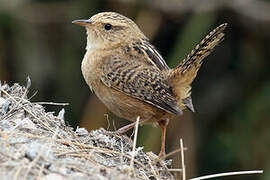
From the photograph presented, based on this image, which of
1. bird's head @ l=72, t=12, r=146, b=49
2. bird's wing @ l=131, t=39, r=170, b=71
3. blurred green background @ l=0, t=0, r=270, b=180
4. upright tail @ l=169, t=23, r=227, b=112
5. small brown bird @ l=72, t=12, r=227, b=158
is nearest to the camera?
upright tail @ l=169, t=23, r=227, b=112

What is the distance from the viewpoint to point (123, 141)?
431cm

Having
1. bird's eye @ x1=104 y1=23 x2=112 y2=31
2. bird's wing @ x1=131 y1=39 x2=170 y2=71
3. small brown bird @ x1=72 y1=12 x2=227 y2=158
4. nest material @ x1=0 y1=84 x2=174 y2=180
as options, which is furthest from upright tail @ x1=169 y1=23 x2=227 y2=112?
bird's eye @ x1=104 y1=23 x2=112 y2=31

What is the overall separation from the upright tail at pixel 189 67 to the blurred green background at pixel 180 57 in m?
2.24

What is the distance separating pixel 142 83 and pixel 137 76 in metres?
0.09

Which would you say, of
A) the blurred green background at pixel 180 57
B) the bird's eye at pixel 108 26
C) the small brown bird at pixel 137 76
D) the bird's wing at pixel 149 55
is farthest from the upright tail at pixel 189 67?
the blurred green background at pixel 180 57

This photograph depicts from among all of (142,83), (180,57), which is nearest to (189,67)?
(142,83)

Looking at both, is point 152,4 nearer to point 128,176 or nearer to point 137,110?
point 137,110

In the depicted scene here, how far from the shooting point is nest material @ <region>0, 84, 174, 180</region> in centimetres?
317

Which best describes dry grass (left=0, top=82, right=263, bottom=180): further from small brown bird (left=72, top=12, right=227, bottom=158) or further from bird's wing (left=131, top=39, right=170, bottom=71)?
bird's wing (left=131, top=39, right=170, bottom=71)

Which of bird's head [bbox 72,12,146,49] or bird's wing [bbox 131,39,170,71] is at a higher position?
bird's head [bbox 72,12,146,49]

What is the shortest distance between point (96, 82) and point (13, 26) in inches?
112

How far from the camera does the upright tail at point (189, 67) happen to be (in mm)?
4367

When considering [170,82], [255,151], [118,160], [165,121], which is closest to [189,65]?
[170,82]

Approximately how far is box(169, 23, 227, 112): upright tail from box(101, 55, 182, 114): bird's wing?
0.08m
